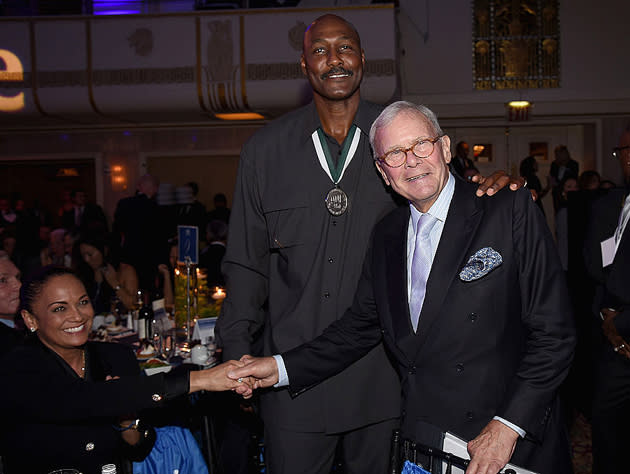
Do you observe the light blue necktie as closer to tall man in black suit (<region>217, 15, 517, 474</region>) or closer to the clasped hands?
tall man in black suit (<region>217, 15, 517, 474</region>)

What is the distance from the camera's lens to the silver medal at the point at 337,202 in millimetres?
1967

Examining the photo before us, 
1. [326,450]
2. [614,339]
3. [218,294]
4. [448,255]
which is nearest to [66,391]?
[326,450]

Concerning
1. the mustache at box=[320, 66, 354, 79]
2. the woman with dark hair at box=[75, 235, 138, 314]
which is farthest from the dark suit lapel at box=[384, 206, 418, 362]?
the woman with dark hair at box=[75, 235, 138, 314]

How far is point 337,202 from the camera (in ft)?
6.47

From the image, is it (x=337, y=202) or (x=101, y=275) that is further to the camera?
(x=101, y=275)

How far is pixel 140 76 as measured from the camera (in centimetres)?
923

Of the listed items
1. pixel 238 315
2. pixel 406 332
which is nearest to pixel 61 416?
pixel 238 315

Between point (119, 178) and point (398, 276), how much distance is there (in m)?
10.7

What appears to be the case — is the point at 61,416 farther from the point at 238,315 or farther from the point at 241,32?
the point at 241,32

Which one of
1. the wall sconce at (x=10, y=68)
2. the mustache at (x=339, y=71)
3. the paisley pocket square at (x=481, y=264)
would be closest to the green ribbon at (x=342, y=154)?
the mustache at (x=339, y=71)

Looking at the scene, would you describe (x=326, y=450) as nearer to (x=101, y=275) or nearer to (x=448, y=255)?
(x=448, y=255)

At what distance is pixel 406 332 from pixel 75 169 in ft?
37.3

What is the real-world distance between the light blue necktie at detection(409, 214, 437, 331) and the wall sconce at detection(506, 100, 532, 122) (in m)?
9.31

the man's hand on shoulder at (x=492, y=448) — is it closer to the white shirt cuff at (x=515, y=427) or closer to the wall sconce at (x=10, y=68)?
the white shirt cuff at (x=515, y=427)
